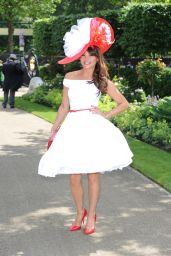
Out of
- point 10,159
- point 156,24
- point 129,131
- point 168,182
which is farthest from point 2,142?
point 156,24

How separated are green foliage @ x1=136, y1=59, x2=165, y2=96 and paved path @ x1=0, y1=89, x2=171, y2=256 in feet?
34.4

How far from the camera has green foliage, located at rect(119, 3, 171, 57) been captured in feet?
72.4

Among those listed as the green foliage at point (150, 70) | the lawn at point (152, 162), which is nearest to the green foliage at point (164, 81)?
the green foliage at point (150, 70)

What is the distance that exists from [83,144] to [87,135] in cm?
10

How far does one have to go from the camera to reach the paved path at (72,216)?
5.68 m

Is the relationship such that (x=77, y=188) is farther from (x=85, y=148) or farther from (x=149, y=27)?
(x=149, y=27)

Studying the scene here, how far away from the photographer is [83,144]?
593 centimetres

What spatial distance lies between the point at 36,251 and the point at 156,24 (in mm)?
17668

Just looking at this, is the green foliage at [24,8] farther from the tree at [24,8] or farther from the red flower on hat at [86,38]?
the red flower on hat at [86,38]

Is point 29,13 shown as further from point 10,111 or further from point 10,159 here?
point 10,159

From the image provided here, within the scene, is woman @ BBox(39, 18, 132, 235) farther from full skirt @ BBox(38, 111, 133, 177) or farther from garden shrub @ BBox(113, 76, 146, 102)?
garden shrub @ BBox(113, 76, 146, 102)

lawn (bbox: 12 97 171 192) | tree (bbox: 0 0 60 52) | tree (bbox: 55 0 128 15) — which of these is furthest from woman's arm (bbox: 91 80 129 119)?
tree (bbox: 55 0 128 15)

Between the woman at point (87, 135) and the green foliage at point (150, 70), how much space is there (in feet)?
46.6

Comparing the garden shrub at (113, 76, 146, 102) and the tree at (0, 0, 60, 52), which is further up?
the tree at (0, 0, 60, 52)
